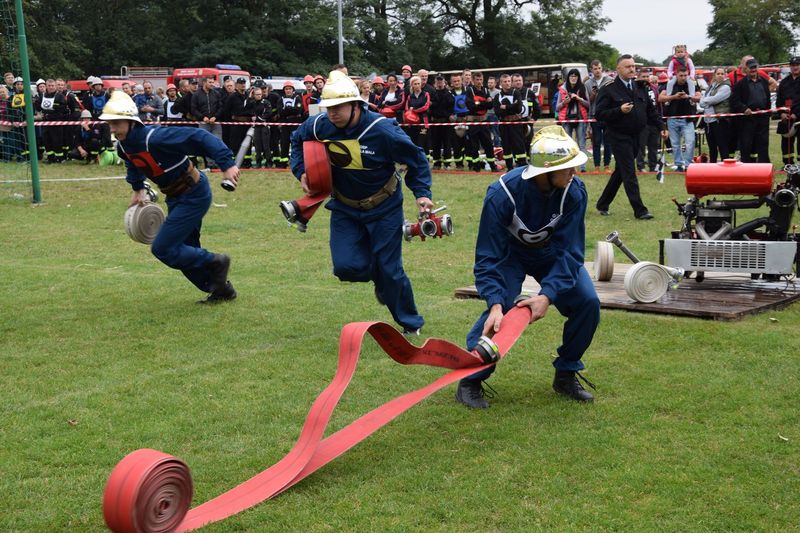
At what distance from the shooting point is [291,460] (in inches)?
185

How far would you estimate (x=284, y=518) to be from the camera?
168 inches

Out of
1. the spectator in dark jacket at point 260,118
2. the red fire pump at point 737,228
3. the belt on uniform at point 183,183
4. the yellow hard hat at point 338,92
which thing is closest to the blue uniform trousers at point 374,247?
the yellow hard hat at point 338,92

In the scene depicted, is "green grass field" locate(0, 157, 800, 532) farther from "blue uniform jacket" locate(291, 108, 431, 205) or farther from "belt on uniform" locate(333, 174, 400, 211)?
"blue uniform jacket" locate(291, 108, 431, 205)

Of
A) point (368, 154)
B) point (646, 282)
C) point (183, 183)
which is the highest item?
point (368, 154)

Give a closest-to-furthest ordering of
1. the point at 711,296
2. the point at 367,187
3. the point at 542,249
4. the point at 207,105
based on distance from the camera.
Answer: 1. the point at 542,249
2. the point at 367,187
3. the point at 711,296
4. the point at 207,105

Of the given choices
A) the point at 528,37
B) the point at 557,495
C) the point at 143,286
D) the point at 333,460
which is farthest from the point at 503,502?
the point at 528,37

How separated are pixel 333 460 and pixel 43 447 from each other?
5.28 ft

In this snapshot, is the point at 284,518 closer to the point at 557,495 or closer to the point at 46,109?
the point at 557,495

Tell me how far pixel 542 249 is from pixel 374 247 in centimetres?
188

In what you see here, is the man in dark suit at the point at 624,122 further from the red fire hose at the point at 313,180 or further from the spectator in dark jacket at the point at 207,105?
the spectator in dark jacket at the point at 207,105

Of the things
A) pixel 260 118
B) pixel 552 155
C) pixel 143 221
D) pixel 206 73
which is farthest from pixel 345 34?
pixel 552 155

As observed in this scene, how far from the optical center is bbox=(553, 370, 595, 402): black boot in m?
5.90

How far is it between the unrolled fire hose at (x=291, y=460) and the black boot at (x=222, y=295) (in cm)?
399

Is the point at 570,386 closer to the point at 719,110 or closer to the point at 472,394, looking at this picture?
the point at 472,394
